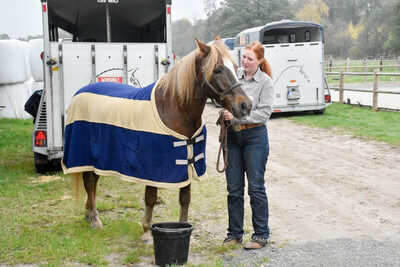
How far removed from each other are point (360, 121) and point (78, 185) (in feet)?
29.4

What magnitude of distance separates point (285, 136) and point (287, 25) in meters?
5.17

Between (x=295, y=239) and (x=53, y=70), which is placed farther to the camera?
(x=53, y=70)

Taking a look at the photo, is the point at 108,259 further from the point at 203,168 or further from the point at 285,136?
the point at 285,136

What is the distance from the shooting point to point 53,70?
639 cm

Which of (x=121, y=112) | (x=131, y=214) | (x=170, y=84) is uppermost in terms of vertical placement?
(x=170, y=84)

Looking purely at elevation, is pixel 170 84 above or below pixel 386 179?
above

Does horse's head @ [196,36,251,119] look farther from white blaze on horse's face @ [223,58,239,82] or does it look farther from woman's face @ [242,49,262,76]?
woman's face @ [242,49,262,76]

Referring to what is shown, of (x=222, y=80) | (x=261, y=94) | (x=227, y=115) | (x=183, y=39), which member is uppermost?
(x=183, y=39)

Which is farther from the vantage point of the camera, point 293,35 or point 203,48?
point 293,35

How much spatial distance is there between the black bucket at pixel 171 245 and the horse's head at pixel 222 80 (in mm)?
1058

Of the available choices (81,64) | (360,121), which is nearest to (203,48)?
(81,64)

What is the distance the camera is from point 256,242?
409 centimetres

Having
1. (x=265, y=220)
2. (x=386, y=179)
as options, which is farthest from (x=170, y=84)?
(x=386, y=179)

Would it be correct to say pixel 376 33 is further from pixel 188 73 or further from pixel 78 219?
pixel 188 73
